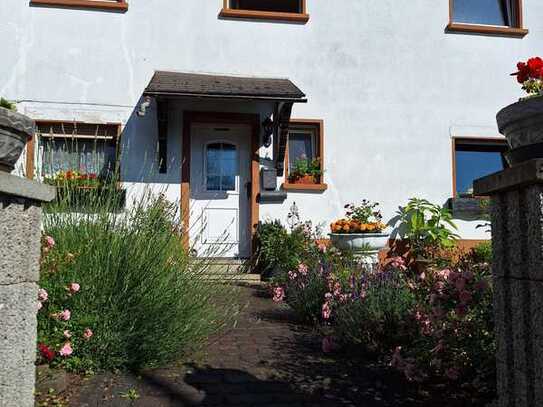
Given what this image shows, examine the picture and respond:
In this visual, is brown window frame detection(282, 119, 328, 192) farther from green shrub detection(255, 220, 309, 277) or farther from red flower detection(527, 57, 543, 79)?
red flower detection(527, 57, 543, 79)

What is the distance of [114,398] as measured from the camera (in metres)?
2.61

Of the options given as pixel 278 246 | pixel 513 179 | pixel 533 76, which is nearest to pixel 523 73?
pixel 533 76

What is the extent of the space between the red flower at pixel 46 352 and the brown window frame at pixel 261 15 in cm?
600

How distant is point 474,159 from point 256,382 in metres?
6.53

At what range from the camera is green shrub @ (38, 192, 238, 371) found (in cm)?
287

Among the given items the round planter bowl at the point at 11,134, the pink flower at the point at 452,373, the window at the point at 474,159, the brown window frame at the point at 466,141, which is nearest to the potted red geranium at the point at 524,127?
the pink flower at the point at 452,373

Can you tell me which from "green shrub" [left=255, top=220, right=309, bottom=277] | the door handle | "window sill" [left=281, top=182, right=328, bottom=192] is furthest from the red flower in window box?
the door handle

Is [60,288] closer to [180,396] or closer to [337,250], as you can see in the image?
[180,396]

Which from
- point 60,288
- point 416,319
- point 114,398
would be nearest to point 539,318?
point 416,319

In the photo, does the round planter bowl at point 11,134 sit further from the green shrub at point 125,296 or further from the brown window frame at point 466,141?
the brown window frame at point 466,141

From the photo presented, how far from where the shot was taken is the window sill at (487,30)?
26.6ft

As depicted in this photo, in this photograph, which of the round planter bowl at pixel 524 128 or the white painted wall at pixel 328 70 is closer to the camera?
the round planter bowl at pixel 524 128

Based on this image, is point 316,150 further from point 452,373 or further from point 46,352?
point 46,352

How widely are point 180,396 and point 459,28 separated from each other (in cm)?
736
